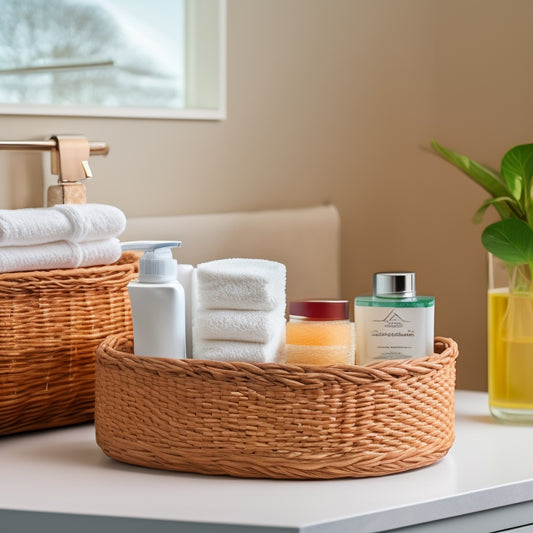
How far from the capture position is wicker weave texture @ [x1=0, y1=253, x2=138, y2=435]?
1.07 m

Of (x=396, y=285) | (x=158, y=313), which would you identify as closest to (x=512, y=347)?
(x=396, y=285)

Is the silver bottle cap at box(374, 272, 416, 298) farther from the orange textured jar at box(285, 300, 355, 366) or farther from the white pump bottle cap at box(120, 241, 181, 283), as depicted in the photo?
the white pump bottle cap at box(120, 241, 181, 283)

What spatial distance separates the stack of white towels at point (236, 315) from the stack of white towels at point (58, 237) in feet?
0.64

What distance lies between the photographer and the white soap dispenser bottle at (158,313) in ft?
3.24

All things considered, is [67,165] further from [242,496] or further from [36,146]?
[242,496]

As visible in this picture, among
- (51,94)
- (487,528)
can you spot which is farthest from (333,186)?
(487,528)

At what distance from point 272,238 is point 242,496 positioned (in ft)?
2.35

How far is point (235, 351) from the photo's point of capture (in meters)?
0.95

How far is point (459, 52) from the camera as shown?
1.72 metres

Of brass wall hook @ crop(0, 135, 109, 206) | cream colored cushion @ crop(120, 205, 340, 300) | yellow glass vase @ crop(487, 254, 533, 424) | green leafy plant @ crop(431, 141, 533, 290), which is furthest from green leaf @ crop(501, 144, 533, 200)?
brass wall hook @ crop(0, 135, 109, 206)

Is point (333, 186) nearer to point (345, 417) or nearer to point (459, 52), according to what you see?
point (459, 52)

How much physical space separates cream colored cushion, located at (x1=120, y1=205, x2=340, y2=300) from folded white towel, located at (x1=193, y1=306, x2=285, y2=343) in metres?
0.46

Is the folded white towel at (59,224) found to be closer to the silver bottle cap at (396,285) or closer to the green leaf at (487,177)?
the silver bottle cap at (396,285)

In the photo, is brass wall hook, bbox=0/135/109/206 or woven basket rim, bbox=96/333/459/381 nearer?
woven basket rim, bbox=96/333/459/381
